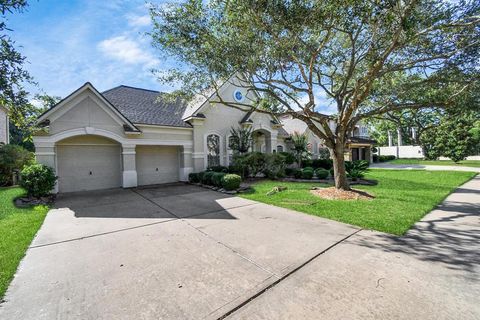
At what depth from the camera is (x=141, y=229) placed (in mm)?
5633

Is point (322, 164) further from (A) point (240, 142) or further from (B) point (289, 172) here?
(A) point (240, 142)

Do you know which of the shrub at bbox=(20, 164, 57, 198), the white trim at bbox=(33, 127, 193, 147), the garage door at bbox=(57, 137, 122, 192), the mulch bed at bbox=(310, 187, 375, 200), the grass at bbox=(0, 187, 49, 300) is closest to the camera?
the grass at bbox=(0, 187, 49, 300)

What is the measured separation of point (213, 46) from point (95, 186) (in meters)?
10.1

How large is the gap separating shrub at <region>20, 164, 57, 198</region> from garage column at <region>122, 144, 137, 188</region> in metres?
3.49

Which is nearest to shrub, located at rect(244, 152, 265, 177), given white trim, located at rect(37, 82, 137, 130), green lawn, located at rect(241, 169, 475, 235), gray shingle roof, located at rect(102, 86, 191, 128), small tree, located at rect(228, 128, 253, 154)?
small tree, located at rect(228, 128, 253, 154)

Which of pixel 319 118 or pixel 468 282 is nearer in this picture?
pixel 468 282

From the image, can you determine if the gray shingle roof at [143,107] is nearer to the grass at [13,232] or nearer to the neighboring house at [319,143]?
the grass at [13,232]

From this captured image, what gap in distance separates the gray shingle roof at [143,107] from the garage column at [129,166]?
1.69 m

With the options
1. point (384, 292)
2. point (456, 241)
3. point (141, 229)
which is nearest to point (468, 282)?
point (384, 292)

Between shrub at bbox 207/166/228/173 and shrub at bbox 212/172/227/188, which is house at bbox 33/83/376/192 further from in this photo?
shrub at bbox 212/172/227/188

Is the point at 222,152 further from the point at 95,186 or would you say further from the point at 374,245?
the point at 374,245

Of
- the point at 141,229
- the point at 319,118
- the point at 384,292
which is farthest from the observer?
the point at 319,118

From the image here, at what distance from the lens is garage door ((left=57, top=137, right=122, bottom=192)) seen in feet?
37.7

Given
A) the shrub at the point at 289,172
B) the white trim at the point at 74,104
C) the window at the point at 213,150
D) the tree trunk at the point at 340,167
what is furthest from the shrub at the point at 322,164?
the white trim at the point at 74,104
